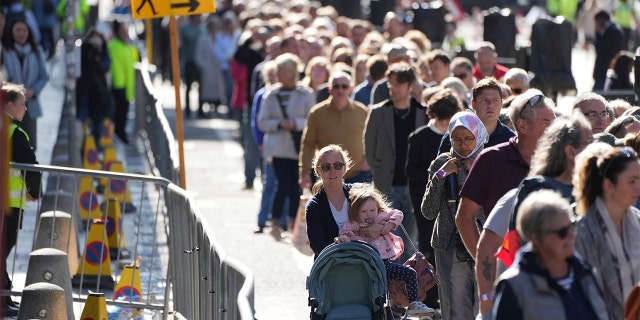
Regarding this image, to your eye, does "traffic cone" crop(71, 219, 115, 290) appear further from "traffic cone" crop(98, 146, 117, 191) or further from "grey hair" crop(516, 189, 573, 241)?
"grey hair" crop(516, 189, 573, 241)

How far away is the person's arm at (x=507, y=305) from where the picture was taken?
609cm

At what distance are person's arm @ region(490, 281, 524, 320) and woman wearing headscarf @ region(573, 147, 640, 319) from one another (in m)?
0.57

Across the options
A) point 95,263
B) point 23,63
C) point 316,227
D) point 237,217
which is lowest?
point 316,227

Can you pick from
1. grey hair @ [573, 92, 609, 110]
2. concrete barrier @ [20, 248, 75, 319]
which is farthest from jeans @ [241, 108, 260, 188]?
grey hair @ [573, 92, 609, 110]

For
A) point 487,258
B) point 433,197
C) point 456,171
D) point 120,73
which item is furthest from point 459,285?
point 120,73

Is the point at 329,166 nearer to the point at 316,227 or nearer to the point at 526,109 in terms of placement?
the point at 316,227

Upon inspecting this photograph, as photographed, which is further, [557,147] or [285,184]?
[285,184]

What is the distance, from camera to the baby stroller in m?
8.68

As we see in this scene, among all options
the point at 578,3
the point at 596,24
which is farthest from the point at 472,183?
the point at 578,3

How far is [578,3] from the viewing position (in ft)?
150

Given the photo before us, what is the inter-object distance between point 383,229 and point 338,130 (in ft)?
15.8

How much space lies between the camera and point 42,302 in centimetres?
1016

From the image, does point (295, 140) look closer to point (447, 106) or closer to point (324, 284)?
point (447, 106)

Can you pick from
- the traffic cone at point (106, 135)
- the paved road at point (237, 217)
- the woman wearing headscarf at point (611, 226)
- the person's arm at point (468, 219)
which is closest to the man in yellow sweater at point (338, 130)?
the paved road at point (237, 217)
